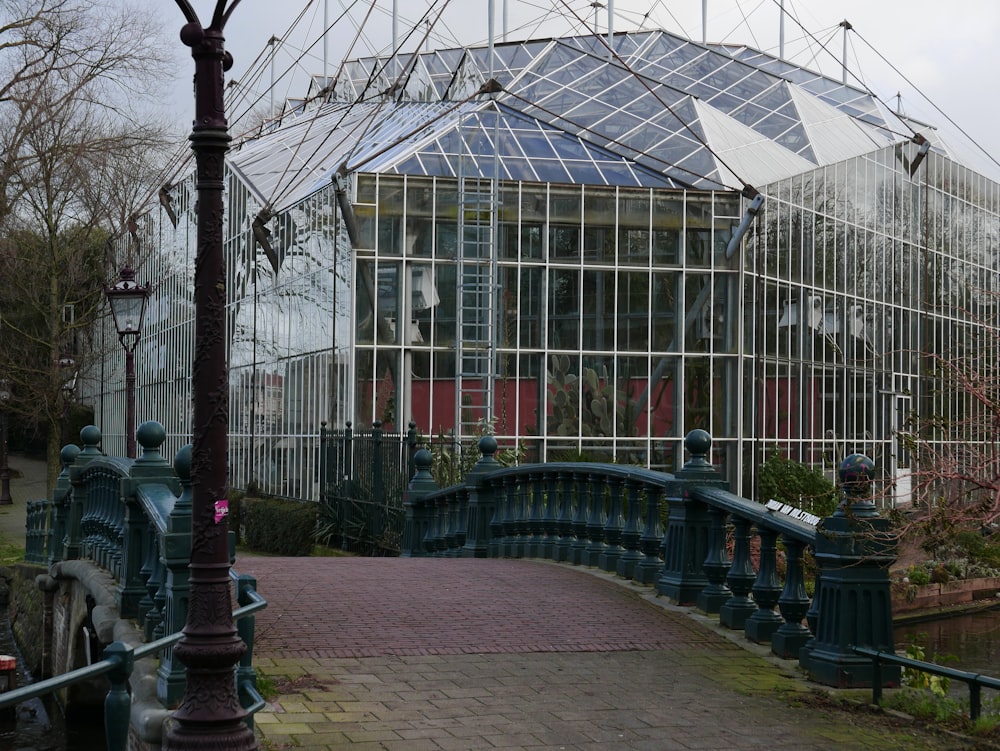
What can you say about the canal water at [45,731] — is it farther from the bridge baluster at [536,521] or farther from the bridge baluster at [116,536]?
the bridge baluster at [536,521]

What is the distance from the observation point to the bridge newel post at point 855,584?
724 centimetres

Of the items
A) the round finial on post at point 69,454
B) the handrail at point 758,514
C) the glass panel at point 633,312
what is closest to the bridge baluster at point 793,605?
the handrail at point 758,514

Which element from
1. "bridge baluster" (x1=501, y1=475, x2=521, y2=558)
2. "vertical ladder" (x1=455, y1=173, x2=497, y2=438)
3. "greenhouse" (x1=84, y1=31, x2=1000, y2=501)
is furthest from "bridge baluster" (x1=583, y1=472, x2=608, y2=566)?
"vertical ladder" (x1=455, y1=173, x2=497, y2=438)

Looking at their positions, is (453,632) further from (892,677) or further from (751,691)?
(892,677)

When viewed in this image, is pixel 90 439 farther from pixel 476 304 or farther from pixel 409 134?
pixel 409 134

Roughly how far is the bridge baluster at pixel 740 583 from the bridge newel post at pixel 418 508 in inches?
312

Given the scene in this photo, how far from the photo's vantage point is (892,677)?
289 inches

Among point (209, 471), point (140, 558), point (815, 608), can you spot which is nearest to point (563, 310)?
point (140, 558)

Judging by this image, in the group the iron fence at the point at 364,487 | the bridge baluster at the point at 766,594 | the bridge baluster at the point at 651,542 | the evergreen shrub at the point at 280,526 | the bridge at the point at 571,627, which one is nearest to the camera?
the bridge at the point at 571,627

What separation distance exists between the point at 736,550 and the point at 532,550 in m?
4.64

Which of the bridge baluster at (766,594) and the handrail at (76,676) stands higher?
the handrail at (76,676)

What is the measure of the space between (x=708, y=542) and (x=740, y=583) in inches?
28.8

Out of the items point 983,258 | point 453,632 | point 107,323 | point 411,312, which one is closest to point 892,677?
point 453,632

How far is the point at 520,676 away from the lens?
7.45 meters
